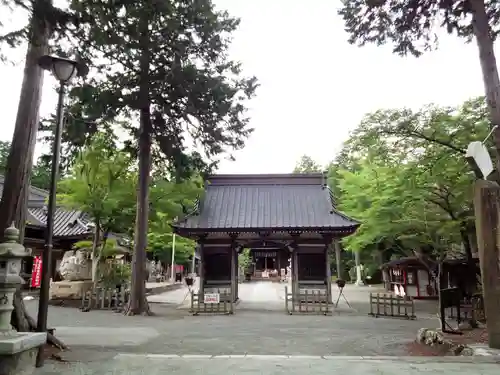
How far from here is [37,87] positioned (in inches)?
319

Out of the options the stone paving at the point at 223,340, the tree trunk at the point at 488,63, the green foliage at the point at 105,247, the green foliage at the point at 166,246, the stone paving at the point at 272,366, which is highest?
the tree trunk at the point at 488,63

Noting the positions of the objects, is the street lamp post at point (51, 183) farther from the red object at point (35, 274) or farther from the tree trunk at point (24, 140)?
the red object at point (35, 274)

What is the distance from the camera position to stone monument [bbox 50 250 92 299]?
20.3 metres

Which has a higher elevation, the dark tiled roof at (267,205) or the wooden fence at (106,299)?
the dark tiled roof at (267,205)

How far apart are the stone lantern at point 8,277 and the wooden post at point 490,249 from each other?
8782 mm

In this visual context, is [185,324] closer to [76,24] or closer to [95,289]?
[95,289]

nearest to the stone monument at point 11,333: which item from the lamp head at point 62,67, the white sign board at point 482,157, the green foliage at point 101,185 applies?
the lamp head at point 62,67

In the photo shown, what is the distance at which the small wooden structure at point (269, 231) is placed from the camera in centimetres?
1783

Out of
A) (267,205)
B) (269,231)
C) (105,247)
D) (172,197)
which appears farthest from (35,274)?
(269,231)

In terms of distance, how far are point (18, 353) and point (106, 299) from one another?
12451mm

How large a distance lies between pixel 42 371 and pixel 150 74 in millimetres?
11408

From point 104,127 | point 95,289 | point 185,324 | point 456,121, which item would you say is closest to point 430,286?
point 456,121

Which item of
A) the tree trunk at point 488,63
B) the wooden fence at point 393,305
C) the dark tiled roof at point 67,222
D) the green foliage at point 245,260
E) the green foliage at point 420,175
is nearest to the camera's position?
the tree trunk at point 488,63

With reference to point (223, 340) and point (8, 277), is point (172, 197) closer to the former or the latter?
point (223, 340)
